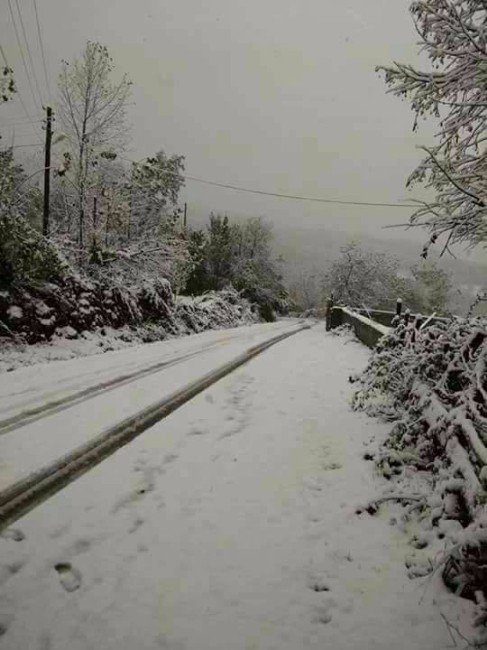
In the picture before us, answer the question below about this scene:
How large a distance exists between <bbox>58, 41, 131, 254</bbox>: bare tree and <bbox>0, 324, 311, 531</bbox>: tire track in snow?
519 inches

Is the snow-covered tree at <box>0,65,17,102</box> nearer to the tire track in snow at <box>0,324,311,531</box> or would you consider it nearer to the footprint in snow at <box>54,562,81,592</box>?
the tire track in snow at <box>0,324,311,531</box>

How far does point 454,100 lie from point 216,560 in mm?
5743

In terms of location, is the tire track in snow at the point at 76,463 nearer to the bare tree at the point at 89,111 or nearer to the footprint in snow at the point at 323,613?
the footprint in snow at the point at 323,613

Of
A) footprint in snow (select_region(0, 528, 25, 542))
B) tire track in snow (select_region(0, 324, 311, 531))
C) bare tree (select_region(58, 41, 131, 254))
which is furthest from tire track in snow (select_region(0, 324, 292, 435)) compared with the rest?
bare tree (select_region(58, 41, 131, 254))

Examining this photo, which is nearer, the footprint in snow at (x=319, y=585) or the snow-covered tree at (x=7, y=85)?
the footprint in snow at (x=319, y=585)

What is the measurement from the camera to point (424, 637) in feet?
6.99

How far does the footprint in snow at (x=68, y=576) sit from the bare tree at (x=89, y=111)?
15.9 meters

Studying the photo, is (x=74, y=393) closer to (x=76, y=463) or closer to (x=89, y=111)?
(x=76, y=463)

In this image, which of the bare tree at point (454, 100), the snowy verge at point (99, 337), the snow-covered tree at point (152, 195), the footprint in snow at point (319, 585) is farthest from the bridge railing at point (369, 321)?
the snow-covered tree at point (152, 195)

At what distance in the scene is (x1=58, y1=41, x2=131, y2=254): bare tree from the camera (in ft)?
54.2

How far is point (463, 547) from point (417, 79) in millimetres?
5016

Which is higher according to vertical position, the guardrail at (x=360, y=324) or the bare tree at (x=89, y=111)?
the bare tree at (x=89, y=111)

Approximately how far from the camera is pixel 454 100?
4996mm

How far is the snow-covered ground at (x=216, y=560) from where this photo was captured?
2133 millimetres
